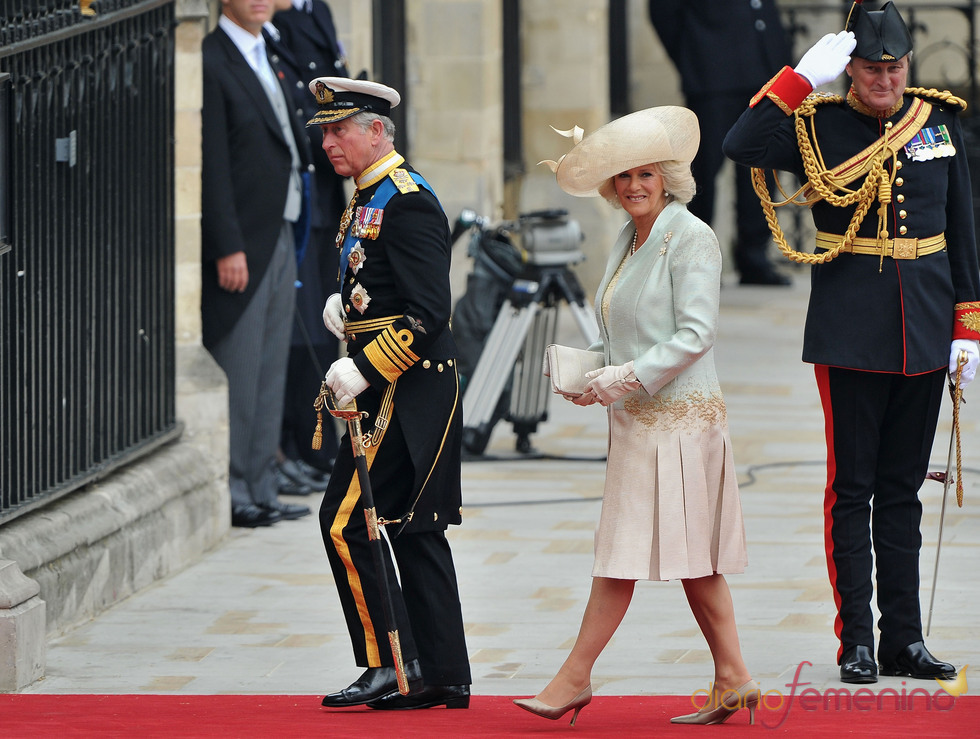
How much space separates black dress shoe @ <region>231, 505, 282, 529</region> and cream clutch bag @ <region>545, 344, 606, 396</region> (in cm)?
311

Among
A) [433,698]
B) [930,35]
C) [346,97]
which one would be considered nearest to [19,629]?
[433,698]

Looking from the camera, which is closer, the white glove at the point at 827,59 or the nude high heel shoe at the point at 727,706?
the nude high heel shoe at the point at 727,706

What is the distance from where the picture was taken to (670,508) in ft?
14.6

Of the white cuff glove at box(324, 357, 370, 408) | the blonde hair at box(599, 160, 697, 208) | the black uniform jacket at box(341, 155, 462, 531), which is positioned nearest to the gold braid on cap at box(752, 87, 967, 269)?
the blonde hair at box(599, 160, 697, 208)

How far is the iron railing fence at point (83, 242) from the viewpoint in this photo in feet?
18.6

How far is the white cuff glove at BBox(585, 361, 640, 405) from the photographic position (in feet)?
14.5

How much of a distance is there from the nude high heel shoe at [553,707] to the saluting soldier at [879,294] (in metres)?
0.90

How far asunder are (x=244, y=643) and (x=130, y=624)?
0.47 metres

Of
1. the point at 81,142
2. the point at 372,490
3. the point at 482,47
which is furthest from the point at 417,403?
the point at 482,47

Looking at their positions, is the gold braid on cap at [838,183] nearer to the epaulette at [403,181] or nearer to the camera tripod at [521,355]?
the epaulette at [403,181]

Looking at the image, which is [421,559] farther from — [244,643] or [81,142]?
[81,142]

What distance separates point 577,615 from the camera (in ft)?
19.8

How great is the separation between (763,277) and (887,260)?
1001 cm

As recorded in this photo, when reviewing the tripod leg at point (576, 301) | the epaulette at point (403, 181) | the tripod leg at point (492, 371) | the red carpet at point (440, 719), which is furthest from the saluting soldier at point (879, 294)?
the tripod leg at point (492, 371)
